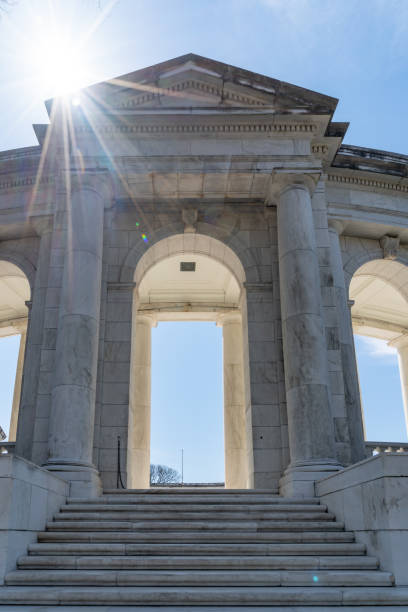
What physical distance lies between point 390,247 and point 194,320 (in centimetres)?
1786

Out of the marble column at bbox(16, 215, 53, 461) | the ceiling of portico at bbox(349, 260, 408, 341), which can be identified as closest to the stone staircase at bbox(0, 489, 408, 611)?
the marble column at bbox(16, 215, 53, 461)

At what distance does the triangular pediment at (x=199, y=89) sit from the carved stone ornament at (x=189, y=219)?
5423mm

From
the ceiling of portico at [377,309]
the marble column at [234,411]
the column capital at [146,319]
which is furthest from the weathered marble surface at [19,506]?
the ceiling of portico at [377,309]

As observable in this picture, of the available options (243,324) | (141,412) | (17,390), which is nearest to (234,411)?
(141,412)

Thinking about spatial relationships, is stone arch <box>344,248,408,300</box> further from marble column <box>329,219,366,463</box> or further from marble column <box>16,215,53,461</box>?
marble column <box>16,215,53,461</box>

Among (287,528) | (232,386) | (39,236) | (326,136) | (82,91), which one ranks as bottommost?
(287,528)

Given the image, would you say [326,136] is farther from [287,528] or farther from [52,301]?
[287,528]

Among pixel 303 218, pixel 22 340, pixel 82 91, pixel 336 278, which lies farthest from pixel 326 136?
pixel 22 340

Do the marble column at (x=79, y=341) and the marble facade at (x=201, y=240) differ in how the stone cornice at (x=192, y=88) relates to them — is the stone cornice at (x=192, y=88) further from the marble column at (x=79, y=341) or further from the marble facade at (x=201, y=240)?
the marble column at (x=79, y=341)

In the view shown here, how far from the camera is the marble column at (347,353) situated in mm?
26656

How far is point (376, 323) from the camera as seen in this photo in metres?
47.3

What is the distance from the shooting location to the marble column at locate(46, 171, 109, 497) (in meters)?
22.6

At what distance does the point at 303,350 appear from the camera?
24.2 metres

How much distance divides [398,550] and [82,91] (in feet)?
81.5
